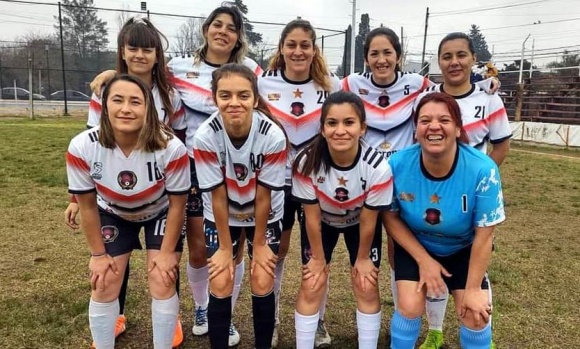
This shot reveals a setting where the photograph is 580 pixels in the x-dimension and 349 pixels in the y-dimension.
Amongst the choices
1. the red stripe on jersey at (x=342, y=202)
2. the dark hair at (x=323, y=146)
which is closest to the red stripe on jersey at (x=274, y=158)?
the dark hair at (x=323, y=146)

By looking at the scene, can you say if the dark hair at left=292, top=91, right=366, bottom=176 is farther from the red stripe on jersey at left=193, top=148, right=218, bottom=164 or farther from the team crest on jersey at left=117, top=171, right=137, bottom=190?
the team crest on jersey at left=117, top=171, right=137, bottom=190

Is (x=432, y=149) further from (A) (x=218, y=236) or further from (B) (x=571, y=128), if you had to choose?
(B) (x=571, y=128)

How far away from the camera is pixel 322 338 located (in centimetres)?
352

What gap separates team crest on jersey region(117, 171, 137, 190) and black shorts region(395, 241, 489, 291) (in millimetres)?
1632

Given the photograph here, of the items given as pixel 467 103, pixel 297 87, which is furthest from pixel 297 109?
pixel 467 103

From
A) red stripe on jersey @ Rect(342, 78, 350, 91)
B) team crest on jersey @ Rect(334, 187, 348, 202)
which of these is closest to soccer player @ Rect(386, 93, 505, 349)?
team crest on jersey @ Rect(334, 187, 348, 202)

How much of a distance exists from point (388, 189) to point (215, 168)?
3.29 ft

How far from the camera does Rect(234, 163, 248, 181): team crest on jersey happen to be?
9.57 ft

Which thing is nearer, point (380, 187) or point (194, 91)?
point (380, 187)

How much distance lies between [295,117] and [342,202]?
70 centimetres

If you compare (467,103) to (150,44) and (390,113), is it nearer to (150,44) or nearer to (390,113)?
(390,113)

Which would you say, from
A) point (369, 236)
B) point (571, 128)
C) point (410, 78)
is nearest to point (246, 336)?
point (369, 236)

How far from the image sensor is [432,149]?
8.86ft

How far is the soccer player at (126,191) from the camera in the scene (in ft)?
9.27
